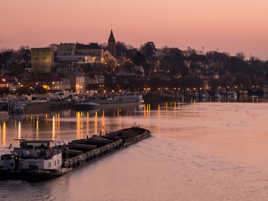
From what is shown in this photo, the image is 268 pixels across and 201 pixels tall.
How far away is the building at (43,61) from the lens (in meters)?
142

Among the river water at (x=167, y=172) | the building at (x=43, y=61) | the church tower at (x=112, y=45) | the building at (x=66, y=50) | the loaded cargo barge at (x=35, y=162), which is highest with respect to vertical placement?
the church tower at (x=112, y=45)

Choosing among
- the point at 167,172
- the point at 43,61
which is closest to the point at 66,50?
the point at 43,61

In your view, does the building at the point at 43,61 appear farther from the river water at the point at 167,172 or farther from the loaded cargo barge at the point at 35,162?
the loaded cargo barge at the point at 35,162

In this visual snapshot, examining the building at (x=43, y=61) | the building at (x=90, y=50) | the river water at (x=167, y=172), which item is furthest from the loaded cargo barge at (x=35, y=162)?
the building at (x=90, y=50)

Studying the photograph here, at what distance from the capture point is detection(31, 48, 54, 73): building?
467ft

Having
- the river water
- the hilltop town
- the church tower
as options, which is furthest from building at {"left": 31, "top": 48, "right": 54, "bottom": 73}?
the river water

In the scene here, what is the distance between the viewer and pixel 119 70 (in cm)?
17462

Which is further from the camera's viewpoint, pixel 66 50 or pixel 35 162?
pixel 66 50

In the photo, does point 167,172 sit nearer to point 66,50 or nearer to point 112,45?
point 66,50

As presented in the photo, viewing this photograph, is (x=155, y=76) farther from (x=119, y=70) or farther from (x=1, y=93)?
(x=1, y=93)

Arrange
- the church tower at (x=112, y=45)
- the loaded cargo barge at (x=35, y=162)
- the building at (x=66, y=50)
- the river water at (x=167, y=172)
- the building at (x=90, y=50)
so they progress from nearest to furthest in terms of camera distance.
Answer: the river water at (x=167, y=172), the loaded cargo barge at (x=35, y=162), the building at (x=66, y=50), the building at (x=90, y=50), the church tower at (x=112, y=45)

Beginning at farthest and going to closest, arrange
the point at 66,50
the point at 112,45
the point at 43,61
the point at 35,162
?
1. the point at 112,45
2. the point at 66,50
3. the point at 43,61
4. the point at 35,162

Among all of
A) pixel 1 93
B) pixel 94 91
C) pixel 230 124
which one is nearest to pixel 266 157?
pixel 230 124

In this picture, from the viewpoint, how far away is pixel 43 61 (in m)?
143
